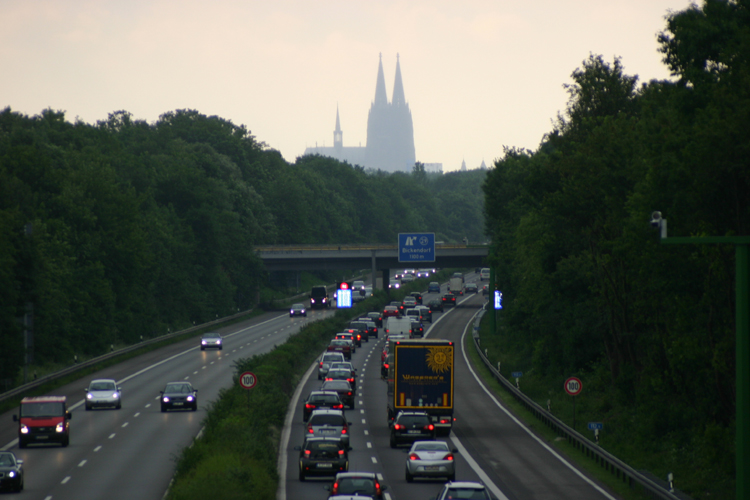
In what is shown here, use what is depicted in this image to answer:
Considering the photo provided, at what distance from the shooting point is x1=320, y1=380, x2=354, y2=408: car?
47500 mm

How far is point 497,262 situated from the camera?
7988 cm

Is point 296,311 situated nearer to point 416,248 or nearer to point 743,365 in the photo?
point 416,248

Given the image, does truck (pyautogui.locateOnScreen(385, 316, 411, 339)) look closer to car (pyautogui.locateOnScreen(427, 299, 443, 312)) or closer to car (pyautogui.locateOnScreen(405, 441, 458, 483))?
car (pyautogui.locateOnScreen(405, 441, 458, 483))

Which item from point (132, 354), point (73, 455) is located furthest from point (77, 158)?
point (73, 455)

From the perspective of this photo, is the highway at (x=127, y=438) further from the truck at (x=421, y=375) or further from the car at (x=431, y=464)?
the truck at (x=421, y=375)

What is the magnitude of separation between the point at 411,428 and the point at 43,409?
1399cm

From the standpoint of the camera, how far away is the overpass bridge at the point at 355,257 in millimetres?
111750

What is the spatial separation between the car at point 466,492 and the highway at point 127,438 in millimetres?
9092

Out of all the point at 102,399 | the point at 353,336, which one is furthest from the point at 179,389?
the point at 353,336

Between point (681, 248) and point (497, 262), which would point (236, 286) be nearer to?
point (497, 262)

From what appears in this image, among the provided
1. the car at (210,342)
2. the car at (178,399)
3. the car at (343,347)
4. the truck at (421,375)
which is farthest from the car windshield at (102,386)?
the car at (210,342)

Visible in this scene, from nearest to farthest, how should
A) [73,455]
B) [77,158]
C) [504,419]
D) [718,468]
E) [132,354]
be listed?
[718,468], [73,455], [504,419], [132,354], [77,158]

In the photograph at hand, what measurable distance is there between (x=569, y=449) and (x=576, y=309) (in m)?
16.0

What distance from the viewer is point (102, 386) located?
1889 inches
